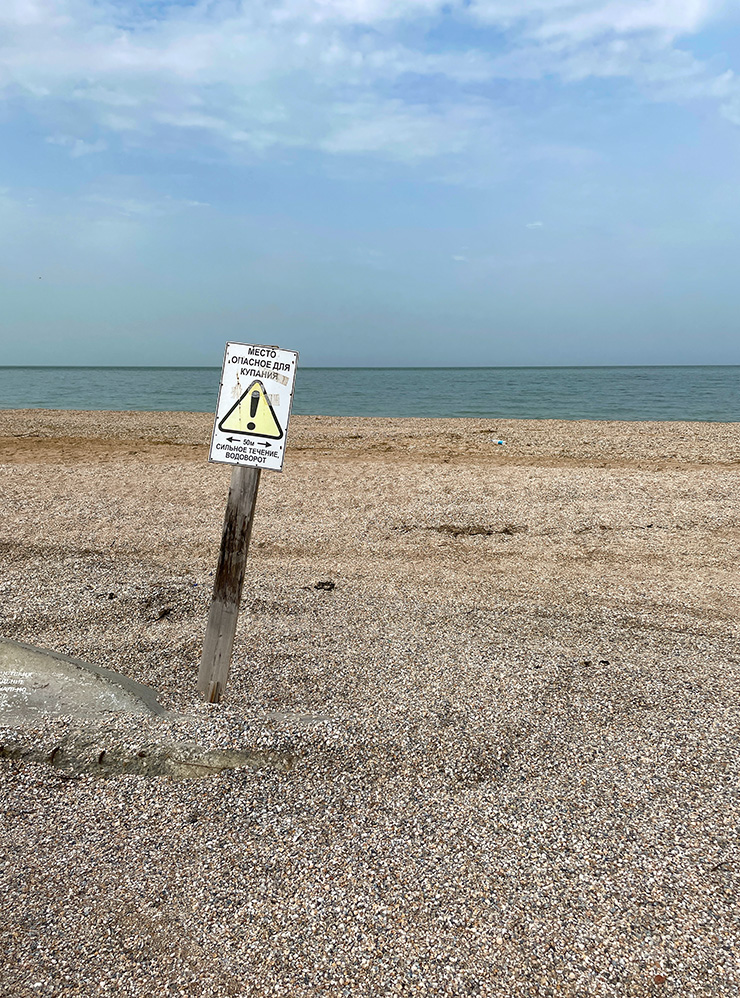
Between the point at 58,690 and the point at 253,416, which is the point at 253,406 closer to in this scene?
the point at 253,416

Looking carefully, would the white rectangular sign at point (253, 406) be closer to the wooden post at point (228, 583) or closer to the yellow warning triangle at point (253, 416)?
the yellow warning triangle at point (253, 416)

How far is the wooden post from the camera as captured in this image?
4.29 meters

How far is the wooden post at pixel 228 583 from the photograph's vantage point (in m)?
4.29

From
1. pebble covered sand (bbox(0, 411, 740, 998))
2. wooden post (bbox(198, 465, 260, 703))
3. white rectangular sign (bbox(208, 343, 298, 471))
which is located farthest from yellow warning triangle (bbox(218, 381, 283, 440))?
pebble covered sand (bbox(0, 411, 740, 998))

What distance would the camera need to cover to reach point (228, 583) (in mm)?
4410

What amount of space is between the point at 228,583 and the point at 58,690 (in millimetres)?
1226

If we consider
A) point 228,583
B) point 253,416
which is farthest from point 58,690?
point 253,416

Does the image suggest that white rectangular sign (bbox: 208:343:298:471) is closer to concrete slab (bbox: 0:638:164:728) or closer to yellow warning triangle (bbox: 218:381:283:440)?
yellow warning triangle (bbox: 218:381:283:440)

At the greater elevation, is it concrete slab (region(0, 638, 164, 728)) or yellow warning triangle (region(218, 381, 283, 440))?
yellow warning triangle (region(218, 381, 283, 440))

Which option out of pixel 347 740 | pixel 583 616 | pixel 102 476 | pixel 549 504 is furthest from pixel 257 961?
pixel 102 476

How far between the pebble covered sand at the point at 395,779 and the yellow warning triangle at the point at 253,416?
67.5 inches

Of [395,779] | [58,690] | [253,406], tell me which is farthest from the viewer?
[58,690]

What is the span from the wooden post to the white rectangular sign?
0.45 feet

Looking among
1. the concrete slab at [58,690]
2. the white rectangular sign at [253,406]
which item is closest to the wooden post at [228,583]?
the white rectangular sign at [253,406]
